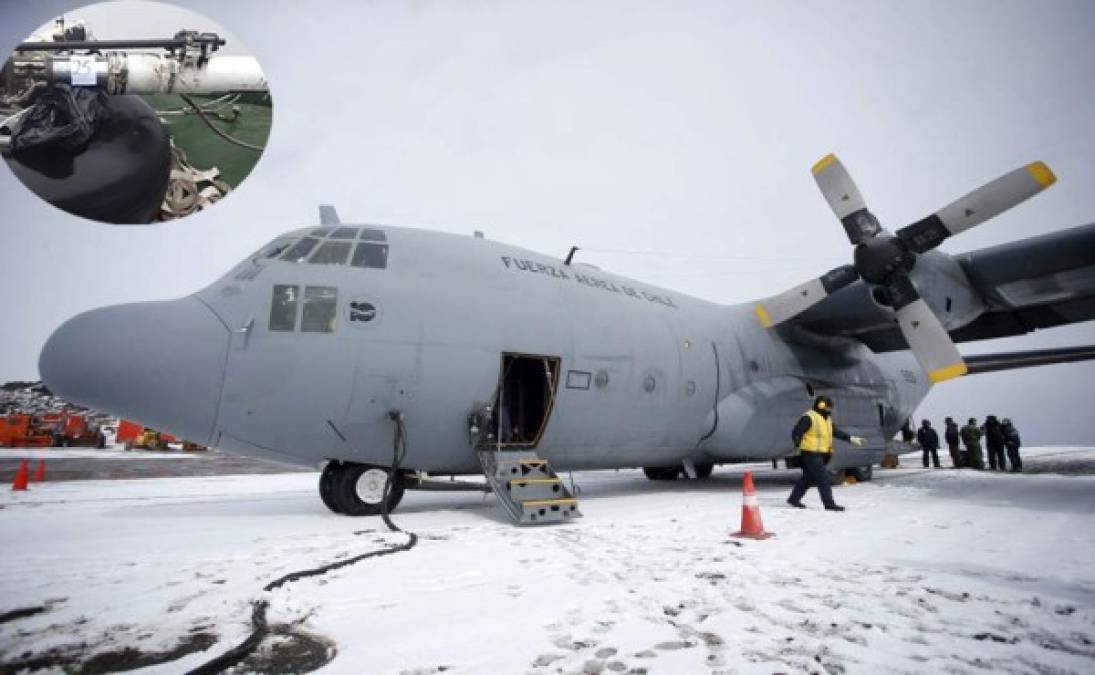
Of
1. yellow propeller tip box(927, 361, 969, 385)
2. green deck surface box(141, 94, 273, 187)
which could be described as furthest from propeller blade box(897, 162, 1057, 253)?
green deck surface box(141, 94, 273, 187)

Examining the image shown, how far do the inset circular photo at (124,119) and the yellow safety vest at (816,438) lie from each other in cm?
914

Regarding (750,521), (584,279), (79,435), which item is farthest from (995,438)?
(79,435)

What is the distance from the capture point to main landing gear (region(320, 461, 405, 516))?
7.46 m

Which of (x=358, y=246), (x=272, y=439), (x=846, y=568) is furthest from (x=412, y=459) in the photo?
(x=846, y=568)

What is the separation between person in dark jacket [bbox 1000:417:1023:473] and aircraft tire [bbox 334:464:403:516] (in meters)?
18.8

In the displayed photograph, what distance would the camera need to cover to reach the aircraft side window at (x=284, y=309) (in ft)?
22.4

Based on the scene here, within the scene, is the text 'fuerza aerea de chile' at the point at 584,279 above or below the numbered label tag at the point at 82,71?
below

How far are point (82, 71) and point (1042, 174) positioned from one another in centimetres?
1381

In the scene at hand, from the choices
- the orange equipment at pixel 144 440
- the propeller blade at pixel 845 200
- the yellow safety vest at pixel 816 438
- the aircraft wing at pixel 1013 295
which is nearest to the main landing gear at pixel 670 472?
the aircraft wing at pixel 1013 295

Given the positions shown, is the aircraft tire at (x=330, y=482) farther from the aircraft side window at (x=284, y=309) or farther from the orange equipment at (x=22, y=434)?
the orange equipment at (x=22, y=434)

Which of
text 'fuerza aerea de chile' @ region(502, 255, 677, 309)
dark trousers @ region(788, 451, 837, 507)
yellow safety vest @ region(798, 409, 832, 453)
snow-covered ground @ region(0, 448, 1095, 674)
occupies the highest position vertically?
text 'fuerza aerea de chile' @ region(502, 255, 677, 309)

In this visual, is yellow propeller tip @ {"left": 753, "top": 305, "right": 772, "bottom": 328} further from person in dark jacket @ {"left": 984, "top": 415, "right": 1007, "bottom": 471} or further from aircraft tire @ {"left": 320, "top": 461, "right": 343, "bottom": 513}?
person in dark jacket @ {"left": 984, "top": 415, "right": 1007, "bottom": 471}

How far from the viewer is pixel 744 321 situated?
12.4 meters

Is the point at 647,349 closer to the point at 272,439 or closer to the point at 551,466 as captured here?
the point at 551,466
